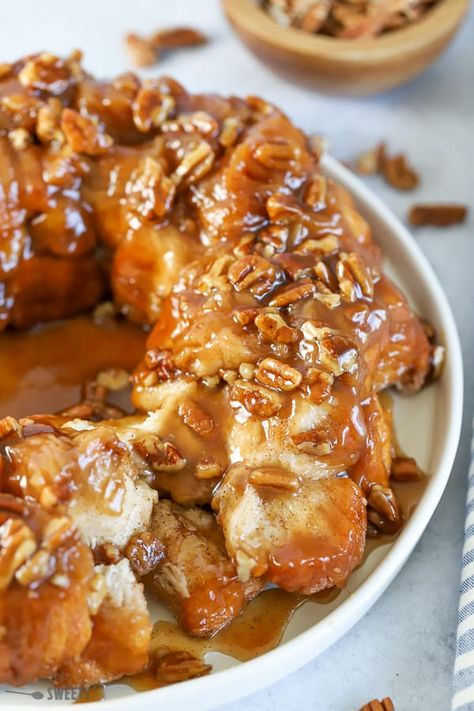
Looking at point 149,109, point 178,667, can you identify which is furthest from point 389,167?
point 178,667

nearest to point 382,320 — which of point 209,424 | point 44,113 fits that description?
point 209,424

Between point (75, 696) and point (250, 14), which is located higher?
point (250, 14)

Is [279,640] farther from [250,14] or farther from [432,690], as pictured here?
[250,14]

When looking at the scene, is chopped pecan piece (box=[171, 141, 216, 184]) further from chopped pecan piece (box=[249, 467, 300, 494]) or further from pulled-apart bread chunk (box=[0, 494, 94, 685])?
pulled-apart bread chunk (box=[0, 494, 94, 685])

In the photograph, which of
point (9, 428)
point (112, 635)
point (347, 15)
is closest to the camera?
point (112, 635)

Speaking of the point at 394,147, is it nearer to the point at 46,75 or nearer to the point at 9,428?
the point at 46,75

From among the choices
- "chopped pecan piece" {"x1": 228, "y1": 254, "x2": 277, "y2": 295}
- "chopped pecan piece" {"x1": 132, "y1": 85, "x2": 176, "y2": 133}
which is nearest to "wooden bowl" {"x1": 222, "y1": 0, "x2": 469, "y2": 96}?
"chopped pecan piece" {"x1": 132, "y1": 85, "x2": 176, "y2": 133}
